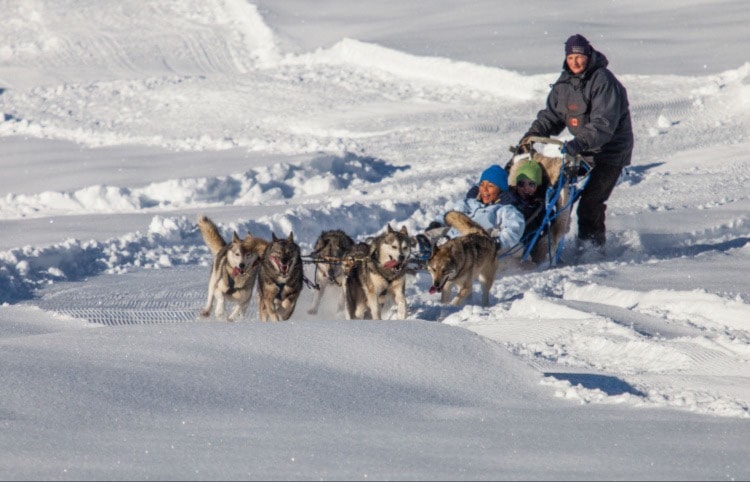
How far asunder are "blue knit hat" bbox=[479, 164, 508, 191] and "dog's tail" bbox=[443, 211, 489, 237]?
46 centimetres

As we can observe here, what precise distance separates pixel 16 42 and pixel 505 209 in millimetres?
16902

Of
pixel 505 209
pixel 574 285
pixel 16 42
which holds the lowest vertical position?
pixel 574 285

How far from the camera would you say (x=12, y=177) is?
39.7ft

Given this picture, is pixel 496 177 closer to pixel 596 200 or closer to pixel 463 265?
pixel 596 200

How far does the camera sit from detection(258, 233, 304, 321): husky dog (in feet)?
21.0

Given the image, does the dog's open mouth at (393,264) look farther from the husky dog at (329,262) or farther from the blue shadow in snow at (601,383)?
the blue shadow in snow at (601,383)

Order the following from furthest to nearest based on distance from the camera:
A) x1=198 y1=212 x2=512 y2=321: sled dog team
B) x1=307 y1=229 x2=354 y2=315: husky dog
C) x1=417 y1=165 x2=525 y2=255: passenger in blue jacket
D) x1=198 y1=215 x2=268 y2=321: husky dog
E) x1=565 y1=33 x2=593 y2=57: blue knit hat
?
x1=565 y1=33 x2=593 y2=57: blue knit hat → x1=417 y1=165 x2=525 y2=255: passenger in blue jacket → x1=307 y1=229 x2=354 y2=315: husky dog → x1=198 y1=215 x2=268 y2=321: husky dog → x1=198 y1=212 x2=512 y2=321: sled dog team

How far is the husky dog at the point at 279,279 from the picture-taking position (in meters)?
6.41

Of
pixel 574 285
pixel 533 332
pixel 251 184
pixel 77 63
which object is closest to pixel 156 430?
pixel 533 332

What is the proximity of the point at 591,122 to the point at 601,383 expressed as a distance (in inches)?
151

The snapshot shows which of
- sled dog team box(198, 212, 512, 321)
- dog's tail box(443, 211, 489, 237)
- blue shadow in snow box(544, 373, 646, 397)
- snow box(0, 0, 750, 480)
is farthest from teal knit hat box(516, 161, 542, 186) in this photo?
blue shadow in snow box(544, 373, 646, 397)

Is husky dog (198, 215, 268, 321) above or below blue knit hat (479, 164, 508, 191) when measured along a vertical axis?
below

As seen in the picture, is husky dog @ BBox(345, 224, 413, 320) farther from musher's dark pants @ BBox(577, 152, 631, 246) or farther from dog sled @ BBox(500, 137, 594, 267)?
musher's dark pants @ BBox(577, 152, 631, 246)

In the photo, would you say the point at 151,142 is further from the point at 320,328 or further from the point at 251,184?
the point at 320,328
